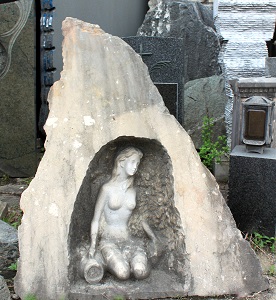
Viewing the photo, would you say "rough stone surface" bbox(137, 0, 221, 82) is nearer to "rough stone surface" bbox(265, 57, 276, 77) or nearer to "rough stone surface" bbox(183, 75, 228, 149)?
"rough stone surface" bbox(183, 75, 228, 149)

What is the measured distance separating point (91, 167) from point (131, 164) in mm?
244

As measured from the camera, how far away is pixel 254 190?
150 inches

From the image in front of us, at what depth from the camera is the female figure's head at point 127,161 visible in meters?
2.91

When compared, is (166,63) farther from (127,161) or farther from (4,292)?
(4,292)

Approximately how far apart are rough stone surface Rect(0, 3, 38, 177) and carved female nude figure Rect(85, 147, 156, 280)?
106 inches

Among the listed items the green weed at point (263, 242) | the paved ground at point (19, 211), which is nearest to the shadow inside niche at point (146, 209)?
the paved ground at point (19, 211)

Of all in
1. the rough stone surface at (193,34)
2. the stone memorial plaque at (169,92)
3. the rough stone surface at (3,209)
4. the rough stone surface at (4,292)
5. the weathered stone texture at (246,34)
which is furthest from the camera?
the rough stone surface at (193,34)

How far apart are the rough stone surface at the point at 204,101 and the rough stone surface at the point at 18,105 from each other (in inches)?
78.7

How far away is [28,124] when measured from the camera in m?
5.41

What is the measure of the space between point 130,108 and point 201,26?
3.90 metres

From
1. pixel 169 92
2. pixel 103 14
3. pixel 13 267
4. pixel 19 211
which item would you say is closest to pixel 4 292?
pixel 13 267

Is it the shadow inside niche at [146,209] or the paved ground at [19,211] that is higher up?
the shadow inside niche at [146,209]

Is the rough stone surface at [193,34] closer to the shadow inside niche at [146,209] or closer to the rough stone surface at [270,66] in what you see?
the rough stone surface at [270,66]

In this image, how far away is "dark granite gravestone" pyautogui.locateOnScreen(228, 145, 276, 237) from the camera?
376 centimetres
